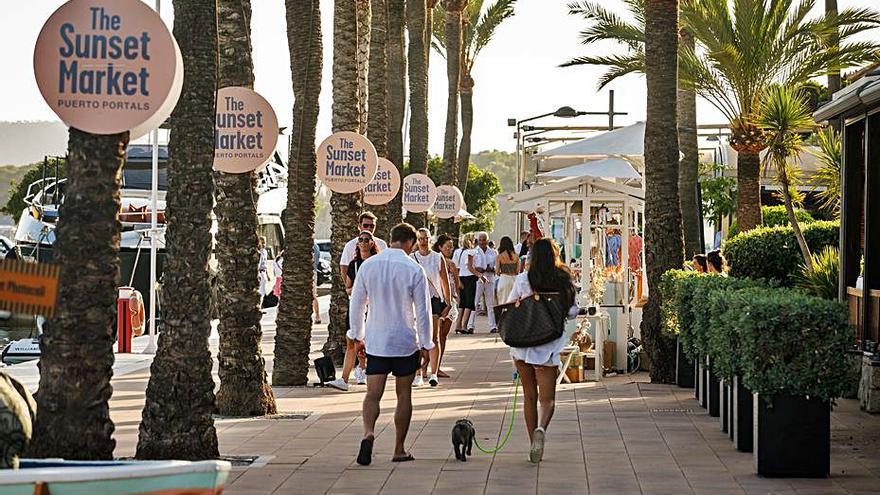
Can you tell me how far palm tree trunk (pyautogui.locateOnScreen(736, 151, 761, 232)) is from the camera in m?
27.6

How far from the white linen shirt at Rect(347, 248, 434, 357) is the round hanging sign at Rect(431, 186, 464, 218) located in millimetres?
24668

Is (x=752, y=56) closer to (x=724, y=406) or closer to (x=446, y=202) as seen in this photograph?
(x=446, y=202)

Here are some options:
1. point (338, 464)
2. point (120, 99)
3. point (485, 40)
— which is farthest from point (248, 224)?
point (485, 40)

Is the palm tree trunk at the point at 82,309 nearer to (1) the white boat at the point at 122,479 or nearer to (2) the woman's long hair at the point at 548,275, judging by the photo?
(1) the white boat at the point at 122,479

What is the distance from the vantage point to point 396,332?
37.2 ft

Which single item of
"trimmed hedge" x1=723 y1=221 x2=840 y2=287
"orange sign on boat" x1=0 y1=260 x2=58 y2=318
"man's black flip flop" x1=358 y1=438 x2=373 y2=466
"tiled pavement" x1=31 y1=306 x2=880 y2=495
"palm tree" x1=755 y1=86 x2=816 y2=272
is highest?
"palm tree" x1=755 y1=86 x2=816 y2=272

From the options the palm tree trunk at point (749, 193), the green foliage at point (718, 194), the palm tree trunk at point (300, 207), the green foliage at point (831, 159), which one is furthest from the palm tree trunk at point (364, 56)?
the green foliage at point (718, 194)

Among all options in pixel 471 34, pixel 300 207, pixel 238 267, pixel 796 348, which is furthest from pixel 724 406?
pixel 471 34

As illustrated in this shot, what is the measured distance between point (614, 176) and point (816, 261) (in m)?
5.31

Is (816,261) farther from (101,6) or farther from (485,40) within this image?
(485,40)

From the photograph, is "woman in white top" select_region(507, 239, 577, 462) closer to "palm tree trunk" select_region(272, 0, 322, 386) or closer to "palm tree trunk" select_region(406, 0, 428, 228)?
"palm tree trunk" select_region(272, 0, 322, 386)

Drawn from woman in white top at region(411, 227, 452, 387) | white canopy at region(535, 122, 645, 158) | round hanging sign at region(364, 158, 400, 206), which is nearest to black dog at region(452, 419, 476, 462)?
woman in white top at region(411, 227, 452, 387)

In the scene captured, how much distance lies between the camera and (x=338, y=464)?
11.3 m

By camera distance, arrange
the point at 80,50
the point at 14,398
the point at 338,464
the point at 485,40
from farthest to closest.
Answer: the point at 485,40 < the point at 338,464 < the point at 80,50 < the point at 14,398
